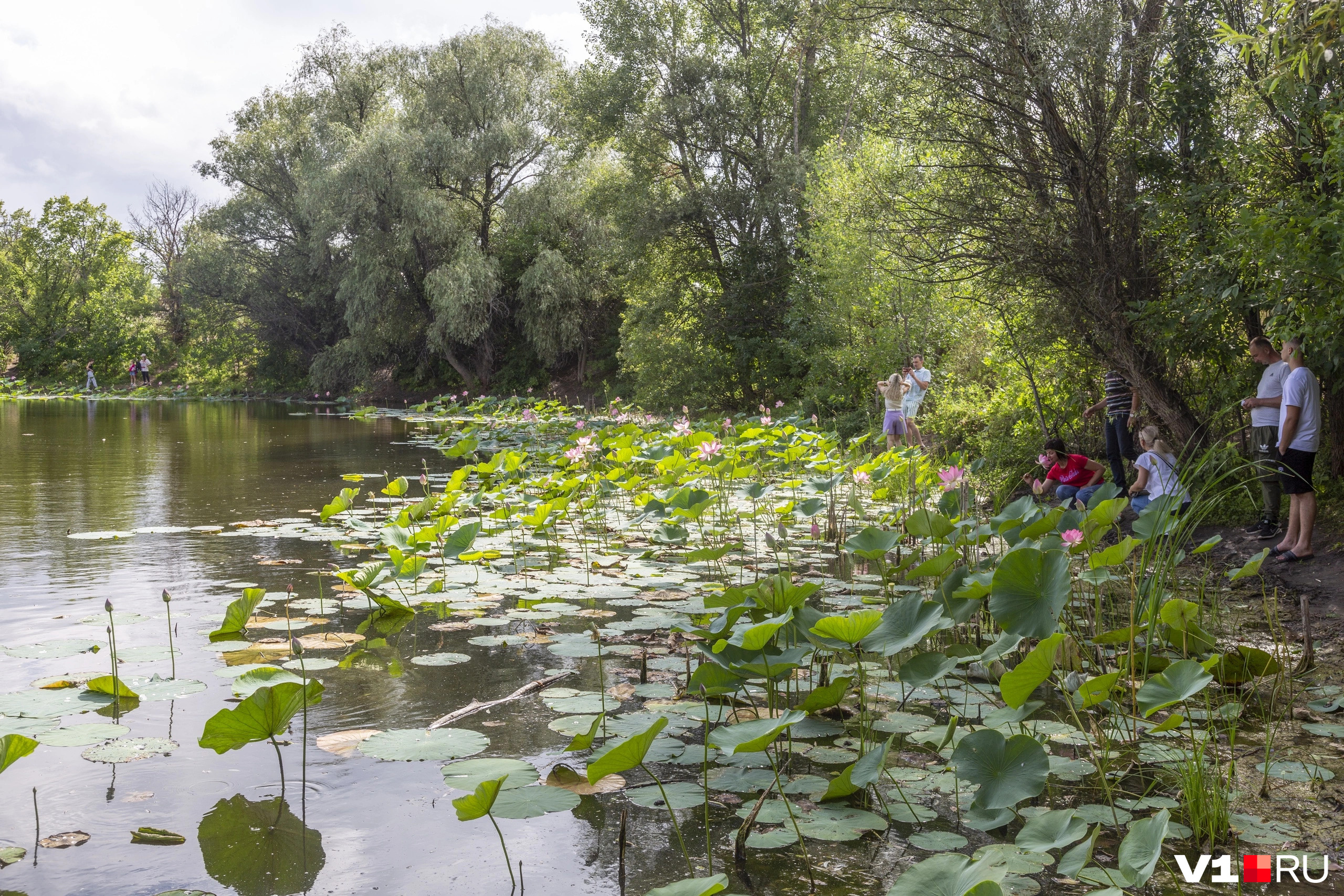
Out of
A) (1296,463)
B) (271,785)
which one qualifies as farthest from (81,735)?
(1296,463)

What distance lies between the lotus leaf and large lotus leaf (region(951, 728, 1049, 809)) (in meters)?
1.39

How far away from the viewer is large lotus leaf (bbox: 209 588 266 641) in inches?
153

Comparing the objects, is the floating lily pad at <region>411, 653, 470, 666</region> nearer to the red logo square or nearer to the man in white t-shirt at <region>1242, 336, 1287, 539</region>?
the red logo square

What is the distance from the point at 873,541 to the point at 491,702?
5.29ft

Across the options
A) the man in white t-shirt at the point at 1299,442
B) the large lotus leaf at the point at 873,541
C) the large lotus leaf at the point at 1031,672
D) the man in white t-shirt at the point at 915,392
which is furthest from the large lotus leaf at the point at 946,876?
the man in white t-shirt at the point at 915,392

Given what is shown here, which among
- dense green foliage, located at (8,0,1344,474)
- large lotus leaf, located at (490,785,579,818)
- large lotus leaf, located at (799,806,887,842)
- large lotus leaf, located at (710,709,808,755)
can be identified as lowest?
large lotus leaf, located at (799,806,887,842)

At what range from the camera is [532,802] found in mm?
2254

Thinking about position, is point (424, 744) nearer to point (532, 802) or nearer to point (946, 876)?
point (532, 802)

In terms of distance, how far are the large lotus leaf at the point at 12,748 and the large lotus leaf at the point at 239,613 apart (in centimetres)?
184

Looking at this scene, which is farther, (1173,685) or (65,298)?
(65,298)

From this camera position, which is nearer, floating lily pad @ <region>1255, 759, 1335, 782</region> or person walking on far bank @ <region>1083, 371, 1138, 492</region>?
floating lily pad @ <region>1255, 759, 1335, 782</region>

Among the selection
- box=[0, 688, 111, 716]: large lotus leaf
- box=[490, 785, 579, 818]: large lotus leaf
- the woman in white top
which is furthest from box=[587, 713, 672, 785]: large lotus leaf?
the woman in white top

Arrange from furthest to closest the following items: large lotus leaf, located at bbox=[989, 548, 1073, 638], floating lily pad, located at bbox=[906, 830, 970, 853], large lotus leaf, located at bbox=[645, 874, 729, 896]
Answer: large lotus leaf, located at bbox=[989, 548, 1073, 638] → floating lily pad, located at bbox=[906, 830, 970, 853] → large lotus leaf, located at bbox=[645, 874, 729, 896]

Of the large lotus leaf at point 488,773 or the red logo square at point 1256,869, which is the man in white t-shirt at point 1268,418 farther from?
the large lotus leaf at point 488,773
